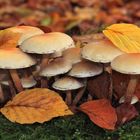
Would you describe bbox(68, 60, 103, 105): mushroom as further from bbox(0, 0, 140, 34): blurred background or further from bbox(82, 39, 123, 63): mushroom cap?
bbox(0, 0, 140, 34): blurred background

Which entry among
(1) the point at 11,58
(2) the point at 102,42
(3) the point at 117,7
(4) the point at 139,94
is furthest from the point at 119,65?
Answer: (3) the point at 117,7

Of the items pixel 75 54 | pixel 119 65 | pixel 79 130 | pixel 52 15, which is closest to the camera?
pixel 119 65

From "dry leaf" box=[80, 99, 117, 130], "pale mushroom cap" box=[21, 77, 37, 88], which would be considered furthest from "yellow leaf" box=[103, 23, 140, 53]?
"pale mushroom cap" box=[21, 77, 37, 88]

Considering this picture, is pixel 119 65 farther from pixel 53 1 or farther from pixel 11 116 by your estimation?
pixel 53 1

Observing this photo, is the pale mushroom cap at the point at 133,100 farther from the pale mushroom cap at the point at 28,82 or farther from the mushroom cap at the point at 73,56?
the pale mushroom cap at the point at 28,82

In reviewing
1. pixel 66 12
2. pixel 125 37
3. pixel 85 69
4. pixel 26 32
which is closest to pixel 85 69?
pixel 85 69

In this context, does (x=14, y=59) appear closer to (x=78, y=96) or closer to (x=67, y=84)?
Result: (x=67, y=84)
